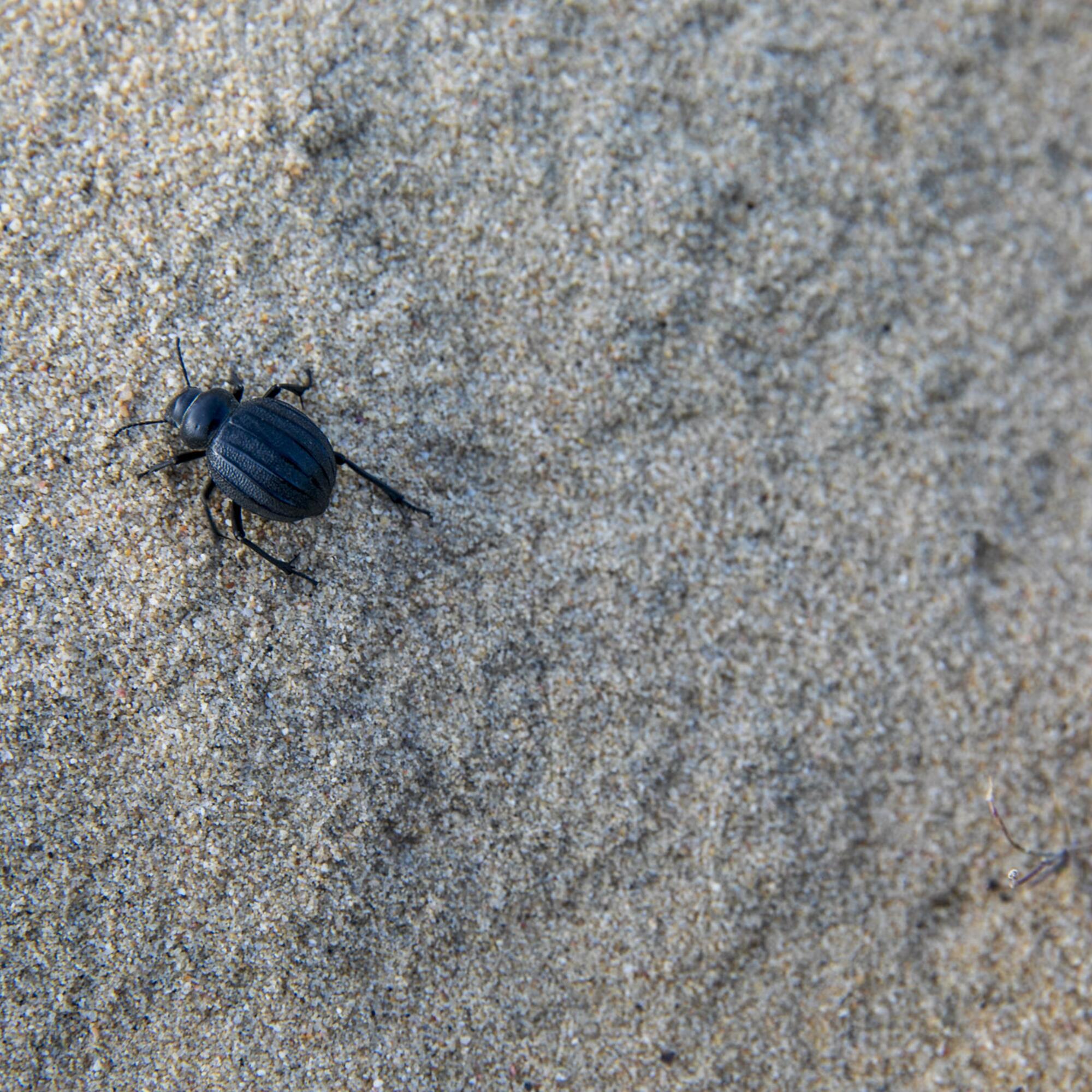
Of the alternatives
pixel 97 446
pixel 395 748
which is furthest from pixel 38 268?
pixel 395 748

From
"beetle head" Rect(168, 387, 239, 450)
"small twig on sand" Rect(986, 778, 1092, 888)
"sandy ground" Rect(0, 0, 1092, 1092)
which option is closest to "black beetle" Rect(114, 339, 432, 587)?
"beetle head" Rect(168, 387, 239, 450)

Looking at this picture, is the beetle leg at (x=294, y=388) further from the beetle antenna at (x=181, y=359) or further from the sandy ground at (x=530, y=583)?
the beetle antenna at (x=181, y=359)

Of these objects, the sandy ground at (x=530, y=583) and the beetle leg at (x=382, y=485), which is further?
the beetle leg at (x=382, y=485)

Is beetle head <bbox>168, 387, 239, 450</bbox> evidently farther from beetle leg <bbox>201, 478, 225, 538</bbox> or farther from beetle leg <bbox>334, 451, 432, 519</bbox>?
beetle leg <bbox>334, 451, 432, 519</bbox>

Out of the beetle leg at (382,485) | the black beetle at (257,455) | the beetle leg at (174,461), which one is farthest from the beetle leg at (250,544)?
the beetle leg at (382,485)

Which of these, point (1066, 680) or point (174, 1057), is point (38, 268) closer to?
point (174, 1057)

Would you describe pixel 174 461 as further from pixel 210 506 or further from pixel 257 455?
pixel 257 455
